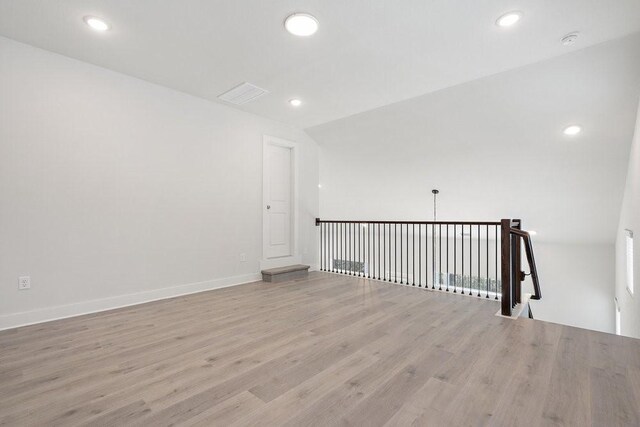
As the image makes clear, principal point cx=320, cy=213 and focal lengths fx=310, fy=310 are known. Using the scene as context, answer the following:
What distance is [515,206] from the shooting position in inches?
219

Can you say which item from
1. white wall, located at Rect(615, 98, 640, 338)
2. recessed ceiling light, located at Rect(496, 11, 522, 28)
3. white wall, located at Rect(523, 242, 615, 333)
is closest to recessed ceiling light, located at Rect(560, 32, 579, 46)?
recessed ceiling light, located at Rect(496, 11, 522, 28)

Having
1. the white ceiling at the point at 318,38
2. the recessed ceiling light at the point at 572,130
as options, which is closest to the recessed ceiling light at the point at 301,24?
the white ceiling at the point at 318,38

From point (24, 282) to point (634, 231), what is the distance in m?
6.51

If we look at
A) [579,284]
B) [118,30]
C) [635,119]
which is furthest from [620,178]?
[118,30]

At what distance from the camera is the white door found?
499 centimetres

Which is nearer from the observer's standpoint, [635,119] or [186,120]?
[635,119]

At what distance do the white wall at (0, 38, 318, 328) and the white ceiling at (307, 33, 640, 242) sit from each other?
2.28 metres

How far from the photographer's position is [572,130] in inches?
155

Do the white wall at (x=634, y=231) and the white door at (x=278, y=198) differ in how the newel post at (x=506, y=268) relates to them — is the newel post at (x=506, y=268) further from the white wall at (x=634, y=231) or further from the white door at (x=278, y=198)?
the white door at (x=278, y=198)

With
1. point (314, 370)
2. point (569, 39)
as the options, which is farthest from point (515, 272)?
point (314, 370)

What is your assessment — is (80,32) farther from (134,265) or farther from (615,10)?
(615,10)

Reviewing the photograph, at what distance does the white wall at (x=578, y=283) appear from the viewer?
5973 millimetres

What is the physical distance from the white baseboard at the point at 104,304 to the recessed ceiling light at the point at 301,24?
3.20 meters

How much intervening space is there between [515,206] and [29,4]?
673 cm
